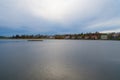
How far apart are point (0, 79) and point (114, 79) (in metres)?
5.26

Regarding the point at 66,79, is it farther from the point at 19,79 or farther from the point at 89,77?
the point at 19,79

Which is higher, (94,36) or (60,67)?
(94,36)

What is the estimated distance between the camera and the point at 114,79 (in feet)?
17.1

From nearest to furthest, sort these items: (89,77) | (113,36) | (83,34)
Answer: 1. (89,77)
2. (113,36)
3. (83,34)

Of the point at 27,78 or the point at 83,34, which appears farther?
the point at 83,34

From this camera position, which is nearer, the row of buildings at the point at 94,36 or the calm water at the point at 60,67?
the calm water at the point at 60,67

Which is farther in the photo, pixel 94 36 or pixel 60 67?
pixel 94 36

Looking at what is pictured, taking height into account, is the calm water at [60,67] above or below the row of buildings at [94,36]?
below


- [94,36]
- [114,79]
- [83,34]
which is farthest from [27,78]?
[83,34]

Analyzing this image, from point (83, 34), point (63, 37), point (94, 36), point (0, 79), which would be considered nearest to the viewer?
point (0, 79)

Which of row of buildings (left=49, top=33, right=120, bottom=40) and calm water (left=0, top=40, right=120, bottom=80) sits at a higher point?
row of buildings (left=49, top=33, right=120, bottom=40)

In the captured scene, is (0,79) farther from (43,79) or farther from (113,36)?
(113,36)

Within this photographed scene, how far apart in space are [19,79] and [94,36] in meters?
89.9

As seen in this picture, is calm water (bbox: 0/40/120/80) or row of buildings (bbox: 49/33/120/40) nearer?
calm water (bbox: 0/40/120/80)
